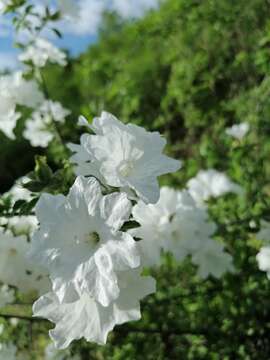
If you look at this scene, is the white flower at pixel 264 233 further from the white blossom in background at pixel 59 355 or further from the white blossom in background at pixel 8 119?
the white blossom in background at pixel 8 119

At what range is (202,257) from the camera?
2105mm

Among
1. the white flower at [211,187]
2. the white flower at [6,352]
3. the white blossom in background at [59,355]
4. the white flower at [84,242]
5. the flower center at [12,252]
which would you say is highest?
the white flower at [211,187]

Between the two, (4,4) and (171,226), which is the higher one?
(4,4)

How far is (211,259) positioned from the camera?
6.91 ft

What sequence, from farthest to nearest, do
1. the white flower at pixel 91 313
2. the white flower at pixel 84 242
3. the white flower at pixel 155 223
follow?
the white flower at pixel 155 223 → the white flower at pixel 91 313 → the white flower at pixel 84 242

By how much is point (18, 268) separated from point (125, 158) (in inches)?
24.8

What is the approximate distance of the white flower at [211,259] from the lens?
2080 millimetres

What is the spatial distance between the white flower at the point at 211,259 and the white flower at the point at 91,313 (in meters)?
0.80

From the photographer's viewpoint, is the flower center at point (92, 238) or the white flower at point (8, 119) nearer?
the flower center at point (92, 238)

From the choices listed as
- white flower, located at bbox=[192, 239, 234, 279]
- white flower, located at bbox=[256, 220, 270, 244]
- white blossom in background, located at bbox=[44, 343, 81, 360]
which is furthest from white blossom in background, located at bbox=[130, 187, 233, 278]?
white blossom in background, located at bbox=[44, 343, 81, 360]

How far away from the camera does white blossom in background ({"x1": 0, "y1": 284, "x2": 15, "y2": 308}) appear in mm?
1731

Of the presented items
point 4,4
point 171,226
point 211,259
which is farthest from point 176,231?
point 4,4

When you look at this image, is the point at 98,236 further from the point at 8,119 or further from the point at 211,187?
the point at 211,187

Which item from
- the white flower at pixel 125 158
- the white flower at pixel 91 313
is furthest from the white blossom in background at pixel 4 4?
the white flower at pixel 91 313
